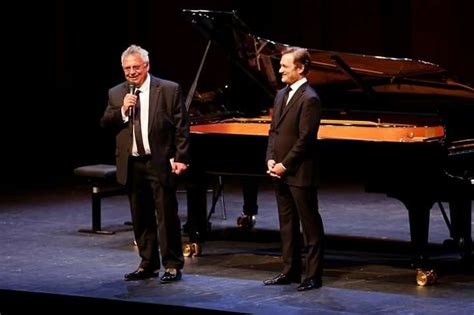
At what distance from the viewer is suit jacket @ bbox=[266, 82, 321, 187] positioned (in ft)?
21.9

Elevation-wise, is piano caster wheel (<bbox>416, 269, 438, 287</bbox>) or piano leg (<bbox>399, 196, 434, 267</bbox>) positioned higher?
piano leg (<bbox>399, 196, 434, 267</bbox>)

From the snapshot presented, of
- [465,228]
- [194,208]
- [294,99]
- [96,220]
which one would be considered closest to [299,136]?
[294,99]

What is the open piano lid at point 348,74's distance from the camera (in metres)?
7.51

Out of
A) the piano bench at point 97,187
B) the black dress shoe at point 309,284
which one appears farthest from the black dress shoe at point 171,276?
the piano bench at point 97,187

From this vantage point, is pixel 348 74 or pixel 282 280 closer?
pixel 282 280

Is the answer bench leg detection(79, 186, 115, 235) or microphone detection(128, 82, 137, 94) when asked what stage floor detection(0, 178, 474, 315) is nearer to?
bench leg detection(79, 186, 115, 235)

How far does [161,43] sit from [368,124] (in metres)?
5.80

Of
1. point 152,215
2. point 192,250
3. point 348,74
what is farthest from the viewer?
point 192,250

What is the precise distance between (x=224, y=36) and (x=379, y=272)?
6.51 feet

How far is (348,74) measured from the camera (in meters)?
7.75

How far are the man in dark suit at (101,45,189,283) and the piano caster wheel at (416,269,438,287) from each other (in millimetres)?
1451

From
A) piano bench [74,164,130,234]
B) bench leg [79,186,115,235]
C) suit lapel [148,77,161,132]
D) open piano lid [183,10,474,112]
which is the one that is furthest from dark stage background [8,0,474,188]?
suit lapel [148,77,161,132]

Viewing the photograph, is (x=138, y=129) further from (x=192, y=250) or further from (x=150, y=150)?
(x=192, y=250)

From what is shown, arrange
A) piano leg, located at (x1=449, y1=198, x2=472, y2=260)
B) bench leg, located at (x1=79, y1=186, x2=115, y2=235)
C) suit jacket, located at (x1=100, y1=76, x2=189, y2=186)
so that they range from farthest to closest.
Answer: bench leg, located at (x1=79, y1=186, x2=115, y2=235), piano leg, located at (x1=449, y1=198, x2=472, y2=260), suit jacket, located at (x1=100, y1=76, x2=189, y2=186)
